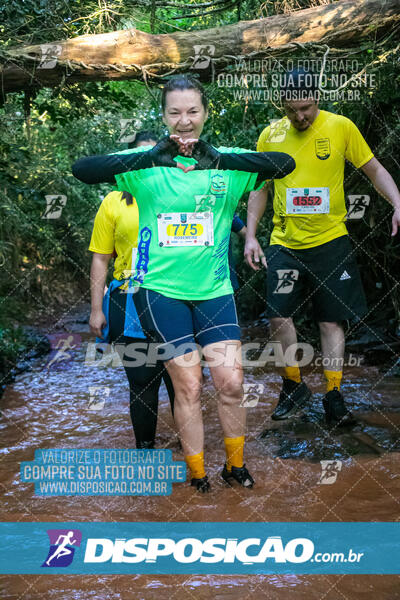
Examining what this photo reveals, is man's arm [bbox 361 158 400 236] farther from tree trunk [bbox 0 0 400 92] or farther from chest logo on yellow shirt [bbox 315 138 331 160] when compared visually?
tree trunk [bbox 0 0 400 92]

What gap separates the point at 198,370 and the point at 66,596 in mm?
1218

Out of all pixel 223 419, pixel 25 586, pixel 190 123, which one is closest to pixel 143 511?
pixel 223 419

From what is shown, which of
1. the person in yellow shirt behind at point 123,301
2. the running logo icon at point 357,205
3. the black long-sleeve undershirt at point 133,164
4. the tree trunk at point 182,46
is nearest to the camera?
the black long-sleeve undershirt at point 133,164

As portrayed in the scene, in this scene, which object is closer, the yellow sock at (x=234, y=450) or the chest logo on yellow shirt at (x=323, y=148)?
the yellow sock at (x=234, y=450)

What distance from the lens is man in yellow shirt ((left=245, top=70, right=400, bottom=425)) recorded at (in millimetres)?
4203

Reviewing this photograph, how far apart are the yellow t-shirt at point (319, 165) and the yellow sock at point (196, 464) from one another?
162 centimetres

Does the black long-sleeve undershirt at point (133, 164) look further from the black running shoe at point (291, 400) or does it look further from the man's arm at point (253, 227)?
the black running shoe at point (291, 400)

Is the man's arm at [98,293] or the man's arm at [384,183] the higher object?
the man's arm at [384,183]

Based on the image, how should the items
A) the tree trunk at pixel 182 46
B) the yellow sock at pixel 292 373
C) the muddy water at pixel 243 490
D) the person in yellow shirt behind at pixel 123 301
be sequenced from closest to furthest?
the muddy water at pixel 243 490 < the person in yellow shirt behind at pixel 123 301 < the yellow sock at pixel 292 373 < the tree trunk at pixel 182 46

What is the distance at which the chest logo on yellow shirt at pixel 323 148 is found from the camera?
4199 mm

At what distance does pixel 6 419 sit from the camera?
17.7 ft

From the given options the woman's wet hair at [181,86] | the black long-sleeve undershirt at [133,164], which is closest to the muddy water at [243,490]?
the black long-sleeve undershirt at [133,164]

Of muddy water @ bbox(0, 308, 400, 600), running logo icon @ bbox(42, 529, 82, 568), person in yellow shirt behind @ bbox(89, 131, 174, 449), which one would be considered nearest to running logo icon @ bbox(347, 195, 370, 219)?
muddy water @ bbox(0, 308, 400, 600)

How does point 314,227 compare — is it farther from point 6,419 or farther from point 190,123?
point 6,419
